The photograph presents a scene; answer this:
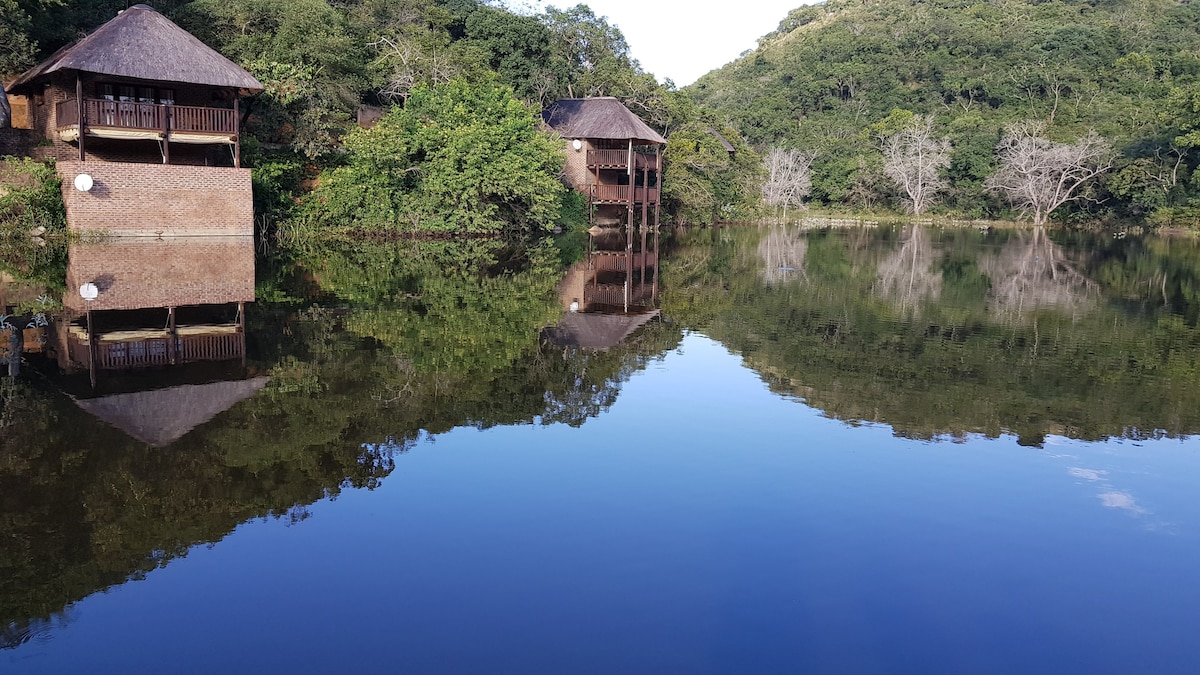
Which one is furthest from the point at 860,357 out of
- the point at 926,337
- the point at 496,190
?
the point at 496,190

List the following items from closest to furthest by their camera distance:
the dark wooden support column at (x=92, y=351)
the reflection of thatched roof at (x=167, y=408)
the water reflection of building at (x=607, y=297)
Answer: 1. the reflection of thatched roof at (x=167, y=408)
2. the dark wooden support column at (x=92, y=351)
3. the water reflection of building at (x=607, y=297)

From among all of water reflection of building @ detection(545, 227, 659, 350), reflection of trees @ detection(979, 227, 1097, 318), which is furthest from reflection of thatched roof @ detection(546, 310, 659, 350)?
reflection of trees @ detection(979, 227, 1097, 318)

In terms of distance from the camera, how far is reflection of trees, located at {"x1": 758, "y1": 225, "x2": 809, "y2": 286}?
21.0m

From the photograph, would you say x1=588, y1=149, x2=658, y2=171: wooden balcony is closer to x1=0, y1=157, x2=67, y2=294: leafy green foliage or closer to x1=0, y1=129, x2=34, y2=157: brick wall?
x1=0, y1=129, x2=34, y2=157: brick wall

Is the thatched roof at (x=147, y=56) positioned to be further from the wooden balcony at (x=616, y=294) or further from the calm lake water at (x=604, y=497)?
the wooden balcony at (x=616, y=294)

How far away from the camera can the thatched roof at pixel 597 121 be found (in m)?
35.5

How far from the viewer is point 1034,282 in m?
21.1

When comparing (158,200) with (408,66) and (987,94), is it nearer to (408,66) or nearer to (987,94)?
(408,66)

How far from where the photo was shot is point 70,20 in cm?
2670

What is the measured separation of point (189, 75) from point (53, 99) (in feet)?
18.2

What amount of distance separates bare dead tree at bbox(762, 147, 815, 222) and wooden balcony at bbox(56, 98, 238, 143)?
3765 centimetres

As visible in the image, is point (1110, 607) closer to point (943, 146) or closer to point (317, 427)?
point (317, 427)

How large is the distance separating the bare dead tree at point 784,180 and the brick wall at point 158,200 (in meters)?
37.3

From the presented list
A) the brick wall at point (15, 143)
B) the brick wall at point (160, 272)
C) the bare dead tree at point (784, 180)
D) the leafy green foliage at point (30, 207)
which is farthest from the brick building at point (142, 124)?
the bare dead tree at point (784, 180)
